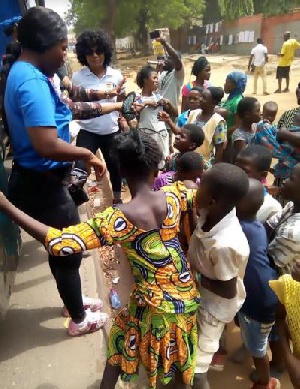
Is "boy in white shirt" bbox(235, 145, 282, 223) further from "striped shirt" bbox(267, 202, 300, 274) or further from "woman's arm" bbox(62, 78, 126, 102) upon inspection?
"woman's arm" bbox(62, 78, 126, 102)

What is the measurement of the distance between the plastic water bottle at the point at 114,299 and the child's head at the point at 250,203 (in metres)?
1.44

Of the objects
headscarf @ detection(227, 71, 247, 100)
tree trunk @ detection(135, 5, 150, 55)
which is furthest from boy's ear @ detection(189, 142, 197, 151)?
tree trunk @ detection(135, 5, 150, 55)

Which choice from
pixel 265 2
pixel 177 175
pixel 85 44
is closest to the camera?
pixel 177 175

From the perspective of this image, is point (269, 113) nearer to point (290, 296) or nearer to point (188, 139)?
point (188, 139)

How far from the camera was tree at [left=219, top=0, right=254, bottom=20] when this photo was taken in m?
28.6

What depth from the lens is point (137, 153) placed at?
1604 millimetres

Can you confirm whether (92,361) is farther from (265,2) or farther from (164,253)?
(265,2)

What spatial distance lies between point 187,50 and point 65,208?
33572 millimetres

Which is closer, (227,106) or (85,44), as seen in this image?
(85,44)

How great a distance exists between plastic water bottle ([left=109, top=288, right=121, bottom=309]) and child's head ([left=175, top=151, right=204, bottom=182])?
1179mm

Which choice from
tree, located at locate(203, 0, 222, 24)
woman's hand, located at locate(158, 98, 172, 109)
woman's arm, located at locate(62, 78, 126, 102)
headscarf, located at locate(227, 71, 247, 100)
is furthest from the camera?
tree, located at locate(203, 0, 222, 24)

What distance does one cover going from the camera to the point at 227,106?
14.2ft

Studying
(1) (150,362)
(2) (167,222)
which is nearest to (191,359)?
(1) (150,362)

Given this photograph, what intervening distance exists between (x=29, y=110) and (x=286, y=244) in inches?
55.2
